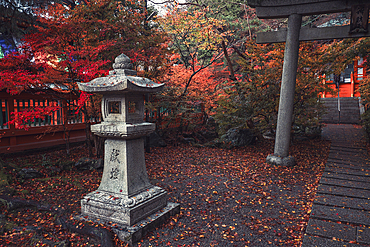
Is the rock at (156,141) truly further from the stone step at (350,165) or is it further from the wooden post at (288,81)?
the stone step at (350,165)

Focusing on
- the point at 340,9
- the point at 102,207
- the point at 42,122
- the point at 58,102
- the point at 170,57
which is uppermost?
the point at 340,9

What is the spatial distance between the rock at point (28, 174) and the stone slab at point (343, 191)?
7492 millimetres

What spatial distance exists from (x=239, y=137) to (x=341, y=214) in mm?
6823

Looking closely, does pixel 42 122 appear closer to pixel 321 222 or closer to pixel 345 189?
pixel 321 222

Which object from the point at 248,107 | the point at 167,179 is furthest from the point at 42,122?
the point at 248,107

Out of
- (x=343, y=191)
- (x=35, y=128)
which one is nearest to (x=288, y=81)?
(x=343, y=191)

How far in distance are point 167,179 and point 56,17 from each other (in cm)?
559

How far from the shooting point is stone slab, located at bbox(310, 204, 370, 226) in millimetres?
4423

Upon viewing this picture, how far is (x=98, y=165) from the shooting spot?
764 cm

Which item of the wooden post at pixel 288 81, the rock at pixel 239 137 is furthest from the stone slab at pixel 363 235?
the rock at pixel 239 137

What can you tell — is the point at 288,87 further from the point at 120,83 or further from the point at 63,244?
the point at 63,244

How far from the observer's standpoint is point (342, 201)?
527 cm

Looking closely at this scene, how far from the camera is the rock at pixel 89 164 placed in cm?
755

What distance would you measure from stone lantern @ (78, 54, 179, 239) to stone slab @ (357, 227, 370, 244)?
3.25 meters
